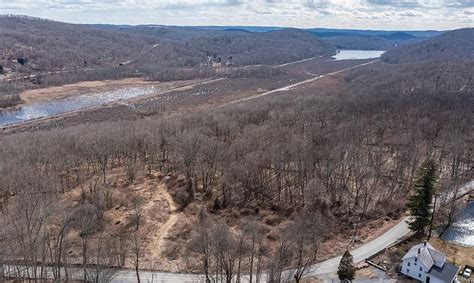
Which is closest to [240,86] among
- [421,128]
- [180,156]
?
[421,128]

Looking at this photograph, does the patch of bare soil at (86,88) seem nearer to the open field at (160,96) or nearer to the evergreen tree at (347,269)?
the open field at (160,96)

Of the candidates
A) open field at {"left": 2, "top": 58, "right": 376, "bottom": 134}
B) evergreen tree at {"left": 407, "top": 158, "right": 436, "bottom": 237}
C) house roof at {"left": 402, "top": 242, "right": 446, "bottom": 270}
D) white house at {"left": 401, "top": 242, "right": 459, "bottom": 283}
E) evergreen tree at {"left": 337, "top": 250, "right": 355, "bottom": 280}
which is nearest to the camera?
evergreen tree at {"left": 337, "top": 250, "right": 355, "bottom": 280}

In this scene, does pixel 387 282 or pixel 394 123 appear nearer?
pixel 387 282

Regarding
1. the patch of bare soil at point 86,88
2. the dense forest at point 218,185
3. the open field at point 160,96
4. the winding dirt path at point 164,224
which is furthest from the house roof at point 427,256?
the patch of bare soil at point 86,88

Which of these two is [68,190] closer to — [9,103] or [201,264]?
[201,264]

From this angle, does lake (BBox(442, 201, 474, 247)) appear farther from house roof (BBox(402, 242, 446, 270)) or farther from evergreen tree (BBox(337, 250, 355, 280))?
evergreen tree (BBox(337, 250, 355, 280))

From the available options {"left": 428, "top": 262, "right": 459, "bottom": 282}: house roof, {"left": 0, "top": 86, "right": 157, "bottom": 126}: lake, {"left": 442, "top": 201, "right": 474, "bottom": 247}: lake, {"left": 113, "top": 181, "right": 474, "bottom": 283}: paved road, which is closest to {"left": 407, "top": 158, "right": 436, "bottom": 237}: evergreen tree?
{"left": 113, "top": 181, "right": 474, "bottom": 283}: paved road
